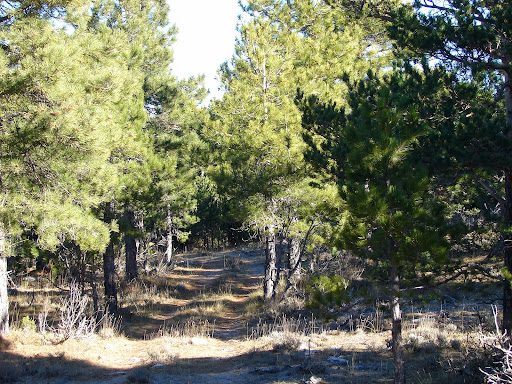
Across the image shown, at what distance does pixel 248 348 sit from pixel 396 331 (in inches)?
161

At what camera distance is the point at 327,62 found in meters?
12.2

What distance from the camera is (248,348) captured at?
8773 millimetres

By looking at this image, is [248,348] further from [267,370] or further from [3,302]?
[3,302]

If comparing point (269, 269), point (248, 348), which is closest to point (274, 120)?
point (269, 269)

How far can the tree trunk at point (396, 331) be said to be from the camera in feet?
16.9

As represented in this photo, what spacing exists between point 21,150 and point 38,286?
10062 millimetres

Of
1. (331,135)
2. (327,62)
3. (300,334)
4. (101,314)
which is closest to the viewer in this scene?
(331,135)

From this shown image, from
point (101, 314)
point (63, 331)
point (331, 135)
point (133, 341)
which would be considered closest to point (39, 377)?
point (63, 331)

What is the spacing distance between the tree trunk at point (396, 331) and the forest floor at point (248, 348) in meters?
0.80

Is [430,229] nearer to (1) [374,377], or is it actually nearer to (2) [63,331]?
(1) [374,377]

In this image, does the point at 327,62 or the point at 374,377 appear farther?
the point at 327,62

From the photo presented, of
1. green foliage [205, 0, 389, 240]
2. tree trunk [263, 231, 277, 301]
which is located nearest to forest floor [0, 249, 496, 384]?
tree trunk [263, 231, 277, 301]

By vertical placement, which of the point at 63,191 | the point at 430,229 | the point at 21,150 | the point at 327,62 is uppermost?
the point at 327,62

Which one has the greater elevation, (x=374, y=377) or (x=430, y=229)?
(x=430, y=229)
